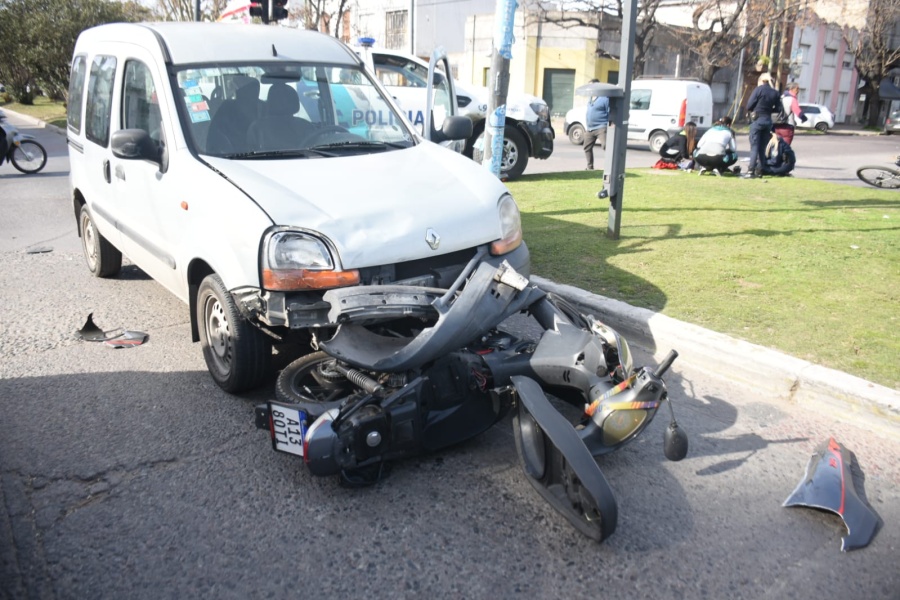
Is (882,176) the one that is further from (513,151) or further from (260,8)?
(260,8)

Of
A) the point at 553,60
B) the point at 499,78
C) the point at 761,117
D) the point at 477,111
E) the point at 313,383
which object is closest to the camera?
the point at 313,383

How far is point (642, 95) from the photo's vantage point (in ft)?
76.5

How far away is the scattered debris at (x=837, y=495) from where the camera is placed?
307cm

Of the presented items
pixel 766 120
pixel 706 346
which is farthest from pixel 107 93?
pixel 766 120

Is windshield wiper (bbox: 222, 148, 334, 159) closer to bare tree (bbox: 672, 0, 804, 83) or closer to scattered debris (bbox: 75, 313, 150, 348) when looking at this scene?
scattered debris (bbox: 75, 313, 150, 348)

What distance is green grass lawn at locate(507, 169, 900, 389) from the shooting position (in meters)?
5.08

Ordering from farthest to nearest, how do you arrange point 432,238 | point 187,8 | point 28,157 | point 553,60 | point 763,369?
point 187,8, point 553,60, point 28,157, point 763,369, point 432,238

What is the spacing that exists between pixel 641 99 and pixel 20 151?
17.5 m

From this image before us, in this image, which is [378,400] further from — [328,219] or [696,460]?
[696,460]

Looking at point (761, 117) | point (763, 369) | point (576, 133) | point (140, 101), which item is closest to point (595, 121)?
point (761, 117)

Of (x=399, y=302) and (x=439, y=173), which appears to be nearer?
(x=399, y=302)

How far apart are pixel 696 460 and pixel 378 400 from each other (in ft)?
5.46

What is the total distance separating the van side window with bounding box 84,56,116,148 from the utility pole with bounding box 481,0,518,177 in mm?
3592

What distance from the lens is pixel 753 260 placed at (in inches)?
271
